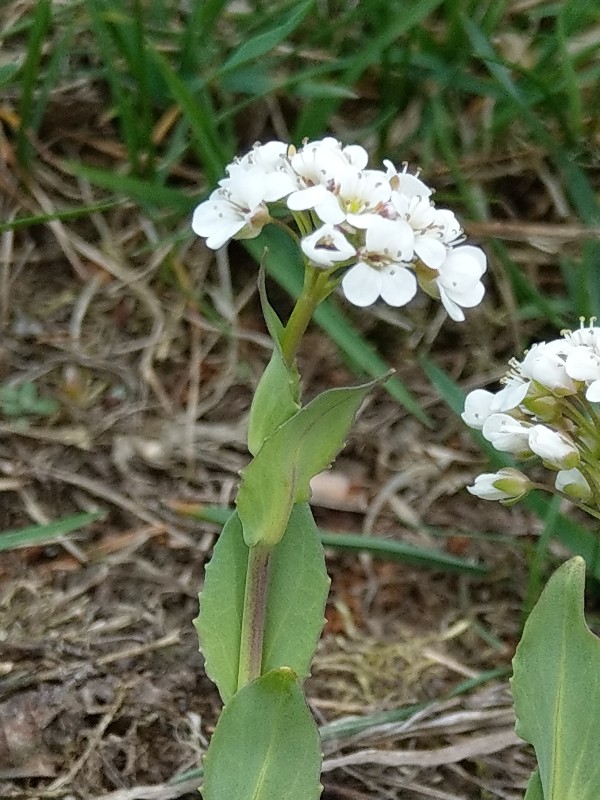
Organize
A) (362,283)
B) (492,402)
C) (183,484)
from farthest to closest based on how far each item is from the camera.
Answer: (183,484) → (492,402) → (362,283)

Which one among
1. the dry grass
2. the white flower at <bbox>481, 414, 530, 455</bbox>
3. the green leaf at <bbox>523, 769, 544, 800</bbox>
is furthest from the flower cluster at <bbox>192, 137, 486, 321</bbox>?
the dry grass

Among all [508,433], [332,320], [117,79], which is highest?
[117,79]

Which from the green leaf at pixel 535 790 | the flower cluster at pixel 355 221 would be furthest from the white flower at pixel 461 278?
the green leaf at pixel 535 790

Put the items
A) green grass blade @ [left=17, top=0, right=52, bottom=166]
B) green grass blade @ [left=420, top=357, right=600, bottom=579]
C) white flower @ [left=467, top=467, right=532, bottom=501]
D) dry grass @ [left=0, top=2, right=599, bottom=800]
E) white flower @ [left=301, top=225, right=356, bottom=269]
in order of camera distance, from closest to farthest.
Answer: white flower @ [left=301, top=225, right=356, bottom=269] → white flower @ [left=467, top=467, right=532, bottom=501] → dry grass @ [left=0, top=2, right=599, bottom=800] → green grass blade @ [left=420, top=357, right=600, bottom=579] → green grass blade @ [left=17, top=0, right=52, bottom=166]

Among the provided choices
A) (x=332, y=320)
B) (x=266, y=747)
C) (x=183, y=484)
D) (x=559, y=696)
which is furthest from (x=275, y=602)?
(x=332, y=320)

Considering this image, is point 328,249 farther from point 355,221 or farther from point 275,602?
point 275,602

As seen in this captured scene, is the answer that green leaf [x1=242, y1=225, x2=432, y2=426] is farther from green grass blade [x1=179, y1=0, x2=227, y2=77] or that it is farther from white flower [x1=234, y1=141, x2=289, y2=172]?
white flower [x1=234, y1=141, x2=289, y2=172]

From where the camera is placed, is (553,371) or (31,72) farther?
(31,72)
